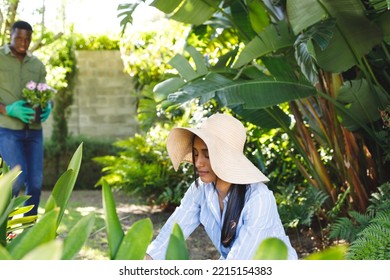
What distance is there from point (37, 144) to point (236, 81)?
71.7 inches

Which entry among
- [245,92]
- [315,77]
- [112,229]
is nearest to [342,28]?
[315,77]

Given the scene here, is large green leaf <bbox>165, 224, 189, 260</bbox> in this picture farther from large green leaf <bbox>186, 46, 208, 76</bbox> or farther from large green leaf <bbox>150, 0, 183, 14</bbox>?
large green leaf <bbox>186, 46, 208, 76</bbox>

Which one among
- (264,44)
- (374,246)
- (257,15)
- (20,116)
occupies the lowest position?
(374,246)

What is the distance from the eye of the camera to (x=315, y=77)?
3.96 m

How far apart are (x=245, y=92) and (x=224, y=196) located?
1710 mm

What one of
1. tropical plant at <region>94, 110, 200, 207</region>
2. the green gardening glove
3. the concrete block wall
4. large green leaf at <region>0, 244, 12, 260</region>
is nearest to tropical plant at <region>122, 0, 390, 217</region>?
the green gardening glove

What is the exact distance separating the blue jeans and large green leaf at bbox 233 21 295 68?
5.96 feet

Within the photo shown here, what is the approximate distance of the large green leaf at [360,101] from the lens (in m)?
4.54

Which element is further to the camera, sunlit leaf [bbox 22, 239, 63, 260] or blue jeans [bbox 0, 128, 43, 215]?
blue jeans [bbox 0, 128, 43, 215]

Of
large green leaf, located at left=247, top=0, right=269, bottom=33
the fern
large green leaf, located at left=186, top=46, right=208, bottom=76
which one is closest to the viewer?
the fern

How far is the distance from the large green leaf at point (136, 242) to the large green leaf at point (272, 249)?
0.26 m

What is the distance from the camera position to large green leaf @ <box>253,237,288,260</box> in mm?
1088

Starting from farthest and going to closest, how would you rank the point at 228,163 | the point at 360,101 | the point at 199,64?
the point at 199,64, the point at 360,101, the point at 228,163

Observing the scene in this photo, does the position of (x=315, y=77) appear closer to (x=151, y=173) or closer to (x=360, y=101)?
(x=360, y=101)
